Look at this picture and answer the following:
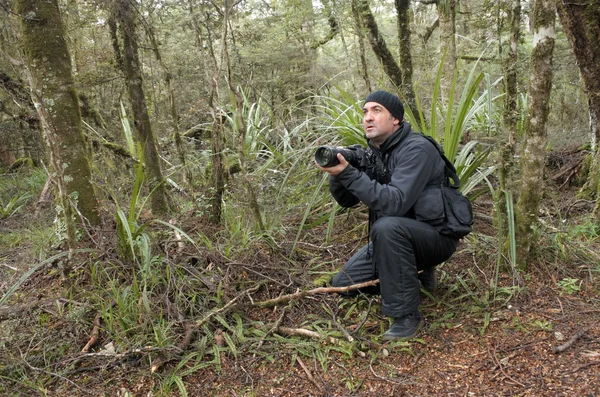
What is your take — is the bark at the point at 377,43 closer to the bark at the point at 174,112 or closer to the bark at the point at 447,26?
the bark at the point at 447,26

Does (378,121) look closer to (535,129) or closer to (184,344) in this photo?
(535,129)

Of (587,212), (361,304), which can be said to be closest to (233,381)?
(361,304)

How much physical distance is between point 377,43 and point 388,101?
275cm

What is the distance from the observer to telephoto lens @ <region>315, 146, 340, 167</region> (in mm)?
2115

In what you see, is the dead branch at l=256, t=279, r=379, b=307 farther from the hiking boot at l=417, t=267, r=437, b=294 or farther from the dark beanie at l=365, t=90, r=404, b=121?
the dark beanie at l=365, t=90, r=404, b=121

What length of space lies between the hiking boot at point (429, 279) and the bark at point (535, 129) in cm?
52

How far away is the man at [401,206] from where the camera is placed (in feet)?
7.06

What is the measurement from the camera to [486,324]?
2162 mm

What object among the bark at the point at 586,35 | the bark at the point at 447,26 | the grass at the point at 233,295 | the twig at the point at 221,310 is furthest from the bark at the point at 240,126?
the bark at the point at 447,26

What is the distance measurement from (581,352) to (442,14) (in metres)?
6.56

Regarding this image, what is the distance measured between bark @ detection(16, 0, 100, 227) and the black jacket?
6.20ft

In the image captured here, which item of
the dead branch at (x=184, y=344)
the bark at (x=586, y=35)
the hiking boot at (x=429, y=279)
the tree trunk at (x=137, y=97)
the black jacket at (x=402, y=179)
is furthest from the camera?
the tree trunk at (x=137, y=97)

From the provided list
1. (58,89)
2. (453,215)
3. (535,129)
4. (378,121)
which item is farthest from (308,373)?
(58,89)

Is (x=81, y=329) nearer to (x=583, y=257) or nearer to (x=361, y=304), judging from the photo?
(x=361, y=304)
